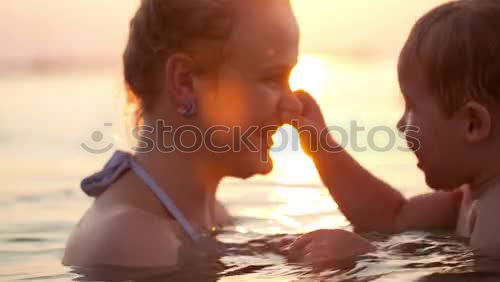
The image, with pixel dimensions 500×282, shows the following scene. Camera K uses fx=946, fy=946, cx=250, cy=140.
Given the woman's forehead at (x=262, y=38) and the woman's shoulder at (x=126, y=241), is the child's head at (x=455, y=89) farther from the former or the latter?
the woman's shoulder at (x=126, y=241)

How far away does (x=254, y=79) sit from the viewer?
3855 millimetres

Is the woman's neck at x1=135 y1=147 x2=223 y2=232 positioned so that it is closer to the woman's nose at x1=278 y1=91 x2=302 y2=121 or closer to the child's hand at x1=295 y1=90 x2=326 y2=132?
the woman's nose at x1=278 y1=91 x2=302 y2=121

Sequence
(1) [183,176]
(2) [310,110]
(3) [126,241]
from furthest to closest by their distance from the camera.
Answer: (2) [310,110] < (1) [183,176] < (3) [126,241]

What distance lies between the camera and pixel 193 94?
152 inches

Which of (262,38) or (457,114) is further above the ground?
(262,38)

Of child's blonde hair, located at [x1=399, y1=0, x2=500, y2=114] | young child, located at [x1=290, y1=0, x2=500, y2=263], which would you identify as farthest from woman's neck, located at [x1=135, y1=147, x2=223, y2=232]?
child's blonde hair, located at [x1=399, y1=0, x2=500, y2=114]

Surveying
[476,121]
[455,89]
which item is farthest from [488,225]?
[455,89]

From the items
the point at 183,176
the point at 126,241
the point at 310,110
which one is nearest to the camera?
the point at 126,241

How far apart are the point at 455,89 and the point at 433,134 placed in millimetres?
233

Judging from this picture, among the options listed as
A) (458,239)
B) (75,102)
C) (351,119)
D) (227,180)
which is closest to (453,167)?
(458,239)

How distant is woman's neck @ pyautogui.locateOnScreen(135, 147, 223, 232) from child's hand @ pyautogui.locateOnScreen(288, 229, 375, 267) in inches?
18.9

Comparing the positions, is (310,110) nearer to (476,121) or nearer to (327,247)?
(476,121)

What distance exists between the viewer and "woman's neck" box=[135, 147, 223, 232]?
12.6 feet

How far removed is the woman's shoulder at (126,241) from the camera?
349 centimetres
